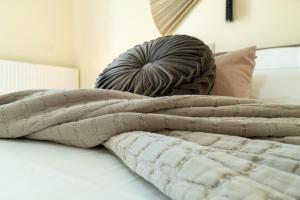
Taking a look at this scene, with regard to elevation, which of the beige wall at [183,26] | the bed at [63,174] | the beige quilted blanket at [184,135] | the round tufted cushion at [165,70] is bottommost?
the bed at [63,174]

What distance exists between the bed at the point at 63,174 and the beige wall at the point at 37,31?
1.99 metres

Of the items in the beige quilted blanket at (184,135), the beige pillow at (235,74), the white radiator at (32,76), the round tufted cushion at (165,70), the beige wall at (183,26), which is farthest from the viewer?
the white radiator at (32,76)

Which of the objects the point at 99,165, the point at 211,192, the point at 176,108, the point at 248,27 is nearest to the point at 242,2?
the point at 248,27

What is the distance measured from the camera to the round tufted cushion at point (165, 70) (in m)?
1.12

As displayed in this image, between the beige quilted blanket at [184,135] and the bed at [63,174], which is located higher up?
the beige quilted blanket at [184,135]

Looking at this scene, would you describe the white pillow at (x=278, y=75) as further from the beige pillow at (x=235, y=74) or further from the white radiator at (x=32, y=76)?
the white radiator at (x=32, y=76)

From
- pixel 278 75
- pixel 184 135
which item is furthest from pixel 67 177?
pixel 278 75

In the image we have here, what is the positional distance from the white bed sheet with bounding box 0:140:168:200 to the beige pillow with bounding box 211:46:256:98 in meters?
0.81

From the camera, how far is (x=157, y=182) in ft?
1.29

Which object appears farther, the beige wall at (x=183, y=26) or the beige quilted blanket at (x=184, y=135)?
the beige wall at (x=183, y=26)

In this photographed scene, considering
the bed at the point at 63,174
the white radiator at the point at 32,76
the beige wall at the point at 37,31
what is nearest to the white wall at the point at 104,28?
the beige wall at the point at 37,31

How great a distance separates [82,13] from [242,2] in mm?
1629

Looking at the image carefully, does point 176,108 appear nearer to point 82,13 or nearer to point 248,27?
point 248,27

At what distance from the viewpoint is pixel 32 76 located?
2.52m
